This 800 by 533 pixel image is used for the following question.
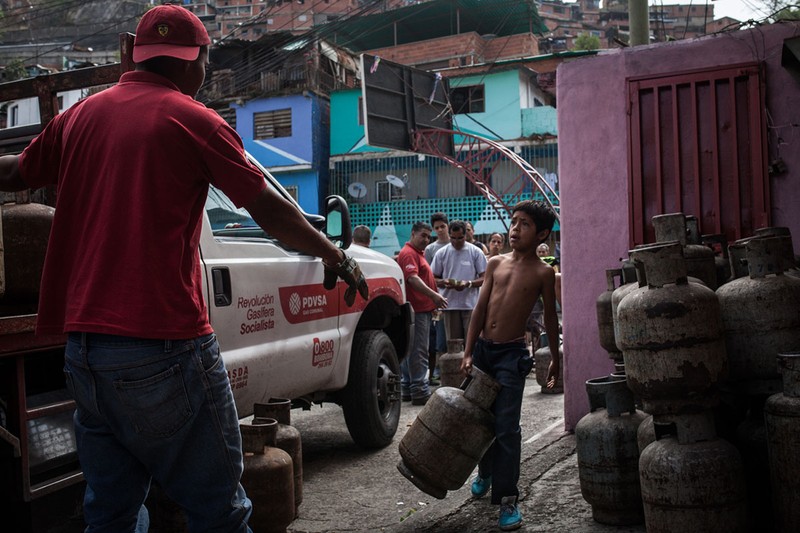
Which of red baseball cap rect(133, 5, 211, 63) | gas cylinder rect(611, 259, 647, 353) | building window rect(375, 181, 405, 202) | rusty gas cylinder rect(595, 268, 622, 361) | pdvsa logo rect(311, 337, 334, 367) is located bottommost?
pdvsa logo rect(311, 337, 334, 367)

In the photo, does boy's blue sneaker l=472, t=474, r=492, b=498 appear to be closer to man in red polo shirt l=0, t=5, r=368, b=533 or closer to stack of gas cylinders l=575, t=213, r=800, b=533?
stack of gas cylinders l=575, t=213, r=800, b=533

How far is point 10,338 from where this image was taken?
9.01ft

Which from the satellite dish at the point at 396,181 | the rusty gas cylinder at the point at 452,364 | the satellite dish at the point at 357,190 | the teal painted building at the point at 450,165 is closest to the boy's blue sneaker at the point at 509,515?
the rusty gas cylinder at the point at 452,364

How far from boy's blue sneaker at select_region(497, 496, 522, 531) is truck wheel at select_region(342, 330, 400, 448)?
1787 mm

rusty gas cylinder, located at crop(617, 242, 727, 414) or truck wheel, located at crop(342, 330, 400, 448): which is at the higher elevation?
rusty gas cylinder, located at crop(617, 242, 727, 414)

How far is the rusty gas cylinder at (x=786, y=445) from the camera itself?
304 centimetres

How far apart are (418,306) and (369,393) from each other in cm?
283

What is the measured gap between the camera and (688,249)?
4.02 metres

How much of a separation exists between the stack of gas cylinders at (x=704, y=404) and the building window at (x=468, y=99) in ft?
77.2

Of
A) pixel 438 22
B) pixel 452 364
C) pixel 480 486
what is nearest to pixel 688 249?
pixel 480 486

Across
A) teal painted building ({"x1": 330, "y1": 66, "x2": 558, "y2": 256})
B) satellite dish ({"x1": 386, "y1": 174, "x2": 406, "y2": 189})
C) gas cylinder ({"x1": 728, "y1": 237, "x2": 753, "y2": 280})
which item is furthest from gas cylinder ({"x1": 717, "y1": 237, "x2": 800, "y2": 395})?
satellite dish ({"x1": 386, "y1": 174, "x2": 406, "y2": 189})

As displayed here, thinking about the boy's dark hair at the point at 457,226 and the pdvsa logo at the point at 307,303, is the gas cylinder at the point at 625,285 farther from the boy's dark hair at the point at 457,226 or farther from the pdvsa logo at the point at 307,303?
the boy's dark hair at the point at 457,226

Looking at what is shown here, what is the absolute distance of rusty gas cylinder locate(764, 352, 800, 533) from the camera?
9.97 feet

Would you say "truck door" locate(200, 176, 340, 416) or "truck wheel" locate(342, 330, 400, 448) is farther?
"truck wheel" locate(342, 330, 400, 448)
